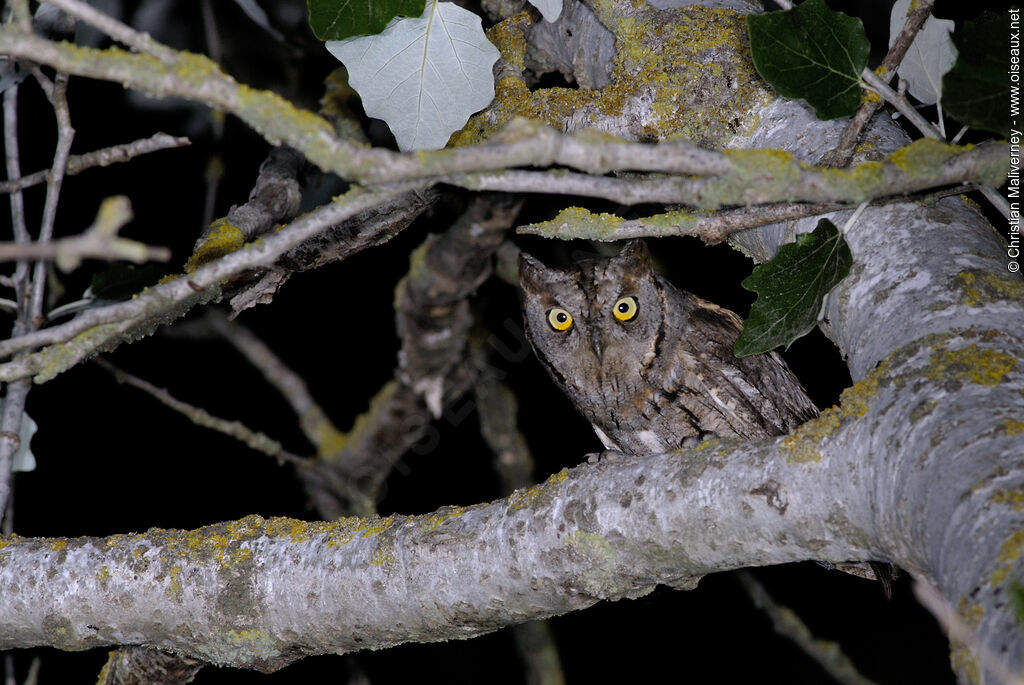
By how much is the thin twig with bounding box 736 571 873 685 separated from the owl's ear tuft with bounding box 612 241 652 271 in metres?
1.50

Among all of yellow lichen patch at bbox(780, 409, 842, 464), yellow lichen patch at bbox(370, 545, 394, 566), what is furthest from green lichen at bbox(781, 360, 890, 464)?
yellow lichen patch at bbox(370, 545, 394, 566)

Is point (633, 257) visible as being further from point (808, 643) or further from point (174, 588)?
point (808, 643)

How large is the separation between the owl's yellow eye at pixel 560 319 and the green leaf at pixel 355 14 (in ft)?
3.69

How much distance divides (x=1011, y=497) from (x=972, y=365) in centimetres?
23

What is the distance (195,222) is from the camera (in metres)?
3.31

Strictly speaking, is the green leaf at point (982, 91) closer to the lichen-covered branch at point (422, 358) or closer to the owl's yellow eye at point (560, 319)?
the owl's yellow eye at point (560, 319)

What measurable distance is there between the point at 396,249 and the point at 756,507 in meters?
2.71

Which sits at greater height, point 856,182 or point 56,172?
point 56,172

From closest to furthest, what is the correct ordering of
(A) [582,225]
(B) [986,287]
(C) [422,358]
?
(B) [986,287]
(A) [582,225]
(C) [422,358]

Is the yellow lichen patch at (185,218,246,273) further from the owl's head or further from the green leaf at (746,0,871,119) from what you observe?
the green leaf at (746,0,871,119)

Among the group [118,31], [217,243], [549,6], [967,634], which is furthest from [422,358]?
[967,634]

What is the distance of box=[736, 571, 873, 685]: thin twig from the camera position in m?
3.04

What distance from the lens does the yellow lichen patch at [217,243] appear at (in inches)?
69.5

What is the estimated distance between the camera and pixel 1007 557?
72 cm
